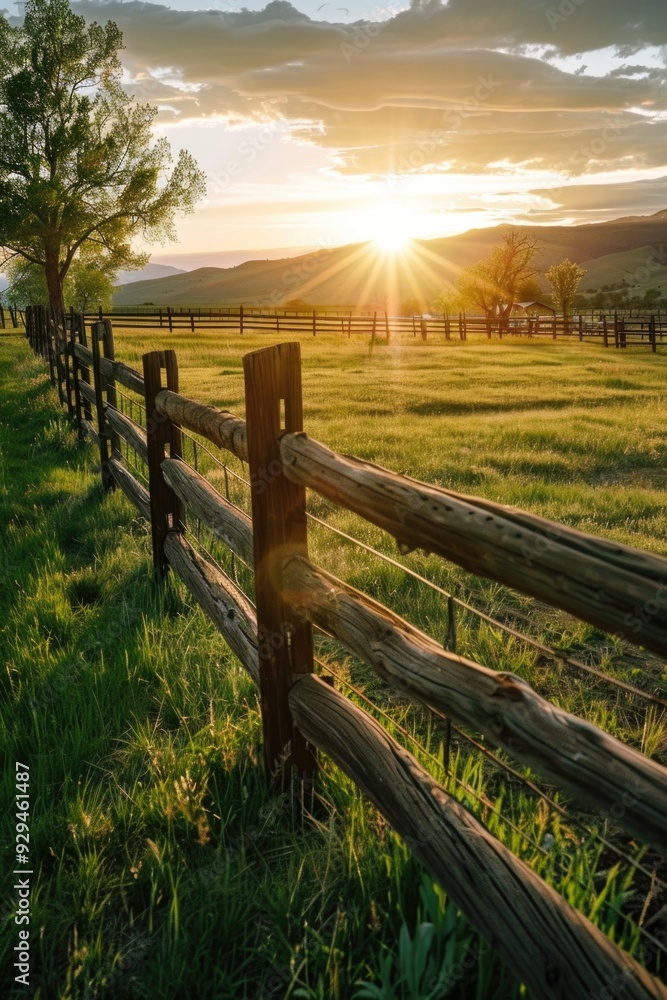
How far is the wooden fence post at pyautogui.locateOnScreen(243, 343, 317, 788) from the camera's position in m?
2.41

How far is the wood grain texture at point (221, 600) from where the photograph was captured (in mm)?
2967

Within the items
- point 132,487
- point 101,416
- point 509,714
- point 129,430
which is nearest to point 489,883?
point 509,714

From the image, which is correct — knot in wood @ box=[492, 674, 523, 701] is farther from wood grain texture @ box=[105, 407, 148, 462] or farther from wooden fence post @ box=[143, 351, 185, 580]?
wood grain texture @ box=[105, 407, 148, 462]

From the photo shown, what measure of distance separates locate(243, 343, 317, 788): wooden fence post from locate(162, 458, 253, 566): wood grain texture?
0.41m

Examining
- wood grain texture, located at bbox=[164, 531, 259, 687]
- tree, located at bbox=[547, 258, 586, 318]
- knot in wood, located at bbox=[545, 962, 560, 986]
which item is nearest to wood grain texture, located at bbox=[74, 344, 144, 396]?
wood grain texture, located at bbox=[164, 531, 259, 687]

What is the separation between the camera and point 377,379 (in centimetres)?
1892

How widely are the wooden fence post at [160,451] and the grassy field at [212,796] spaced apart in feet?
1.28

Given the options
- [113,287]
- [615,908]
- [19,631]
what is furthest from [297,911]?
[113,287]

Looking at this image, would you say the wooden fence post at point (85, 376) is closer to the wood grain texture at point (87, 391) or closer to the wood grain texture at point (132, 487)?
the wood grain texture at point (87, 391)

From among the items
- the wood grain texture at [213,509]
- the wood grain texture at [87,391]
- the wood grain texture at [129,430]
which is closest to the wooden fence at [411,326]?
the wood grain texture at [87,391]

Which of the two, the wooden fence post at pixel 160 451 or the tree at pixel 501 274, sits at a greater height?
the tree at pixel 501 274

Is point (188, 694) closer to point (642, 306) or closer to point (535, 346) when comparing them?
point (535, 346)

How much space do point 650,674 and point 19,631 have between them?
3.38 metres

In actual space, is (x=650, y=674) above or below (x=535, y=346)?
below
